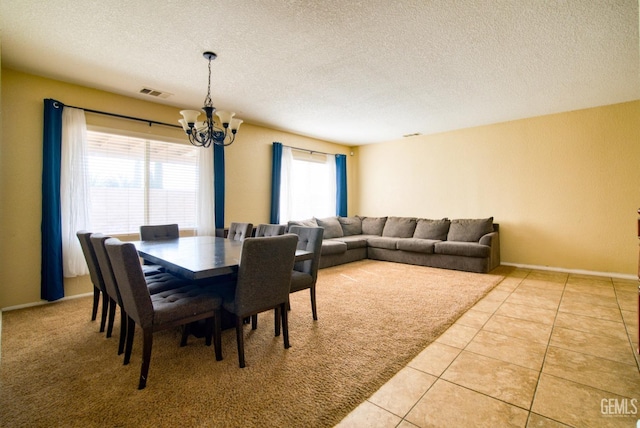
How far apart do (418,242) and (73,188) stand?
5.08m

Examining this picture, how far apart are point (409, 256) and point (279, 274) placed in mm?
3782

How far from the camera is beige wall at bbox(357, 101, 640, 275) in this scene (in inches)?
167

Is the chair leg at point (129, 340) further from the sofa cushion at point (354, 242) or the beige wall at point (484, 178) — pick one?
the sofa cushion at point (354, 242)

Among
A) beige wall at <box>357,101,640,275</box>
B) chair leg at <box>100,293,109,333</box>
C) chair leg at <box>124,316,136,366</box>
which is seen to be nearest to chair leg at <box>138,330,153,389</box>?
chair leg at <box>124,316,136,366</box>

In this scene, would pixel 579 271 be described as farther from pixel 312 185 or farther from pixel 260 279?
pixel 260 279

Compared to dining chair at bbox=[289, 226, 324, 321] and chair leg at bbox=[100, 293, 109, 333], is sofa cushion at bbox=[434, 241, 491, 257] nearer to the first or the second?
dining chair at bbox=[289, 226, 324, 321]

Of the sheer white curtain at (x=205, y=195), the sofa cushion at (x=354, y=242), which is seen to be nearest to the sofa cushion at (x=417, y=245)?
the sofa cushion at (x=354, y=242)

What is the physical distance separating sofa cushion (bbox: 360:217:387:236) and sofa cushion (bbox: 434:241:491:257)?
1558mm

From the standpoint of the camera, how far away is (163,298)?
208 cm

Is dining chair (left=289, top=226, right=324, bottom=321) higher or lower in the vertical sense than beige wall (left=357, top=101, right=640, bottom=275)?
lower

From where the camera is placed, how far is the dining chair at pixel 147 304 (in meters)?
1.75

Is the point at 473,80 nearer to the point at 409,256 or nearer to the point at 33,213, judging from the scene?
the point at 409,256

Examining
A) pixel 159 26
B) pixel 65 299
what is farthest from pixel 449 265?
pixel 65 299

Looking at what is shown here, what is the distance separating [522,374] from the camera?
193 cm
